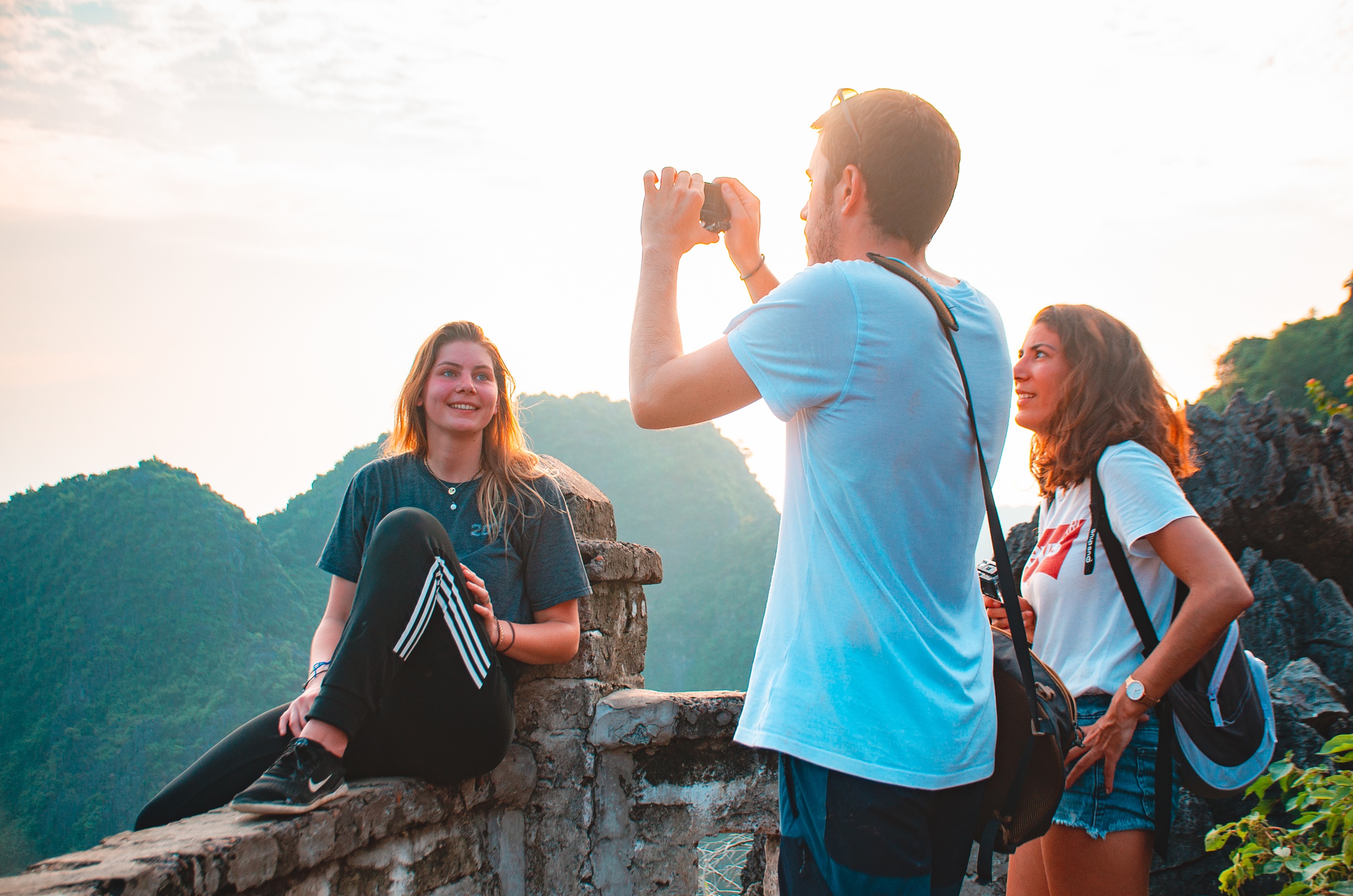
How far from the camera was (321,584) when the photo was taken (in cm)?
1390

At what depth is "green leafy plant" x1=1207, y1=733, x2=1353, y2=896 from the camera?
172 cm

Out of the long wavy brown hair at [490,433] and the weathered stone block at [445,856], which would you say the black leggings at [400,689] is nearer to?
the weathered stone block at [445,856]

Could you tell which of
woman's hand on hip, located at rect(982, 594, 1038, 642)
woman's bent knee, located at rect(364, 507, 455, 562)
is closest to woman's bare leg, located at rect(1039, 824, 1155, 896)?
woman's hand on hip, located at rect(982, 594, 1038, 642)

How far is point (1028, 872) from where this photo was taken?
162 cm

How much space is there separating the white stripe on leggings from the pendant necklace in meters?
0.52

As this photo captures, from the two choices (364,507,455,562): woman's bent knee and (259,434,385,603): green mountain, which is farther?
(259,434,385,603): green mountain

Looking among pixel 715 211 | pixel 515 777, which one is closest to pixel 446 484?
pixel 515 777

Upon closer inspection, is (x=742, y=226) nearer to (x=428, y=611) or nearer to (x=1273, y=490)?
(x=428, y=611)

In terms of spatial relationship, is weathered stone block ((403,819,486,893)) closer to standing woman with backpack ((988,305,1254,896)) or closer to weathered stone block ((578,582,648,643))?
weathered stone block ((578,582,648,643))

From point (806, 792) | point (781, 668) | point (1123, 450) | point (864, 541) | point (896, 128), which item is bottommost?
point (806, 792)

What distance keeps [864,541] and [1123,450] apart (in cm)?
83

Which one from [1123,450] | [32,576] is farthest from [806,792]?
[32,576]

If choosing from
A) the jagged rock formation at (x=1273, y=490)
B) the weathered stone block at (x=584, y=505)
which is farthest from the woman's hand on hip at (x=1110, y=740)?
the jagged rock formation at (x=1273, y=490)

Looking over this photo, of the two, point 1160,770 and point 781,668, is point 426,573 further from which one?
point 1160,770
